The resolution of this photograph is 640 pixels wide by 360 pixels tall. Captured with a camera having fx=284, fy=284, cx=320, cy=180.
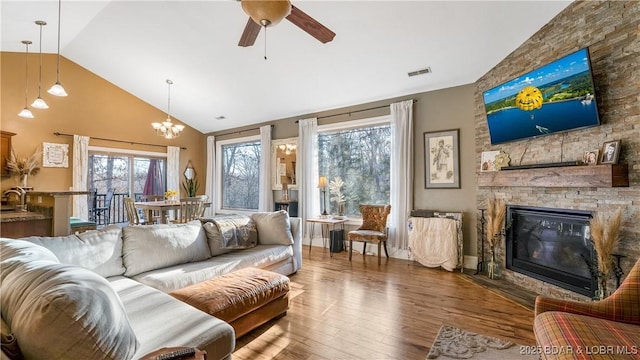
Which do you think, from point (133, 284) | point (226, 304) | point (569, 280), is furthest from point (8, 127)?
point (569, 280)

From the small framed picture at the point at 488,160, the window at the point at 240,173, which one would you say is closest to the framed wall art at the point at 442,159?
the small framed picture at the point at 488,160

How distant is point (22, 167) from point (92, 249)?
4358 mm

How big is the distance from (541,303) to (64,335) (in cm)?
231

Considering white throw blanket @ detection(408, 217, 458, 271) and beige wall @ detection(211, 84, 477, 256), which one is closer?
white throw blanket @ detection(408, 217, 458, 271)

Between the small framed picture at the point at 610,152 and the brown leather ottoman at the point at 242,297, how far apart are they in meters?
3.04

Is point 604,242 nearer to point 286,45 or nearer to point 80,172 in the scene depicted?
point 286,45

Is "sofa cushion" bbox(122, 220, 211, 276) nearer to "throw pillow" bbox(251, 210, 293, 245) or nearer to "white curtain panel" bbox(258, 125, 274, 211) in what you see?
"throw pillow" bbox(251, 210, 293, 245)

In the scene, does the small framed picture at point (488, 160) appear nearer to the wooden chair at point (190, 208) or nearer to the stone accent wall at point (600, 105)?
the stone accent wall at point (600, 105)

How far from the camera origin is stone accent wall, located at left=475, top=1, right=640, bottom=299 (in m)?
2.38

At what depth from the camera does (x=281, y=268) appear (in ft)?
11.8

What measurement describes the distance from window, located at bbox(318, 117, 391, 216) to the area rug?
2.90 m

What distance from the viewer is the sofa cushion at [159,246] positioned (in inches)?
97.0

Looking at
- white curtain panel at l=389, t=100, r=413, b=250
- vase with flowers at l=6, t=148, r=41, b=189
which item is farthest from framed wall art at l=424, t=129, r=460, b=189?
vase with flowers at l=6, t=148, r=41, b=189

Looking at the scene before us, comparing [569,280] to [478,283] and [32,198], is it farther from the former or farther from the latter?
[32,198]
